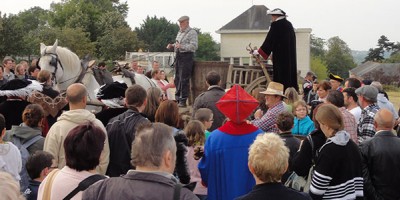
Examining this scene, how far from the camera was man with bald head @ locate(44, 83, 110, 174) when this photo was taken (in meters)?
5.31

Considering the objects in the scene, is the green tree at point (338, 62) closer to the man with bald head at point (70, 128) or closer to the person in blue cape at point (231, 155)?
the person in blue cape at point (231, 155)

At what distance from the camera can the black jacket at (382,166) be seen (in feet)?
18.6

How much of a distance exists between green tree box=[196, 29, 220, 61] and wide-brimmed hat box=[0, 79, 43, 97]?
5450 centimetres

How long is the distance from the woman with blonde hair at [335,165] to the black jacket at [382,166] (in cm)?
68

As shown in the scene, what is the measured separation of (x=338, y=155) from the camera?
4.99 m

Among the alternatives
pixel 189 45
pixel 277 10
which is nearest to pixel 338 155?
pixel 277 10

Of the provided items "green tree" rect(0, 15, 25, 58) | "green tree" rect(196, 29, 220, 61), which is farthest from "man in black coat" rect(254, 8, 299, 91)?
"green tree" rect(196, 29, 220, 61)

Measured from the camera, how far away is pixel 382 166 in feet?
18.7

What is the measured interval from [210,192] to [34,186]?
158 centimetres

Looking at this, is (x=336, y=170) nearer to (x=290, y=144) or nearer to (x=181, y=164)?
(x=290, y=144)

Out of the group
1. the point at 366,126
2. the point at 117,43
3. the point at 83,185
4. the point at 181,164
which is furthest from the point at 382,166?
the point at 117,43

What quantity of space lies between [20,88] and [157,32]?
6173 cm

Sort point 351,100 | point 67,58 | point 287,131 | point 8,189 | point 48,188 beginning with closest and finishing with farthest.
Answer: point 8,189
point 48,188
point 287,131
point 351,100
point 67,58

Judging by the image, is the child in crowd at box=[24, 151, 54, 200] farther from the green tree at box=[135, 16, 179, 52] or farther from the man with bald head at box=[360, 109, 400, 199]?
the green tree at box=[135, 16, 179, 52]
